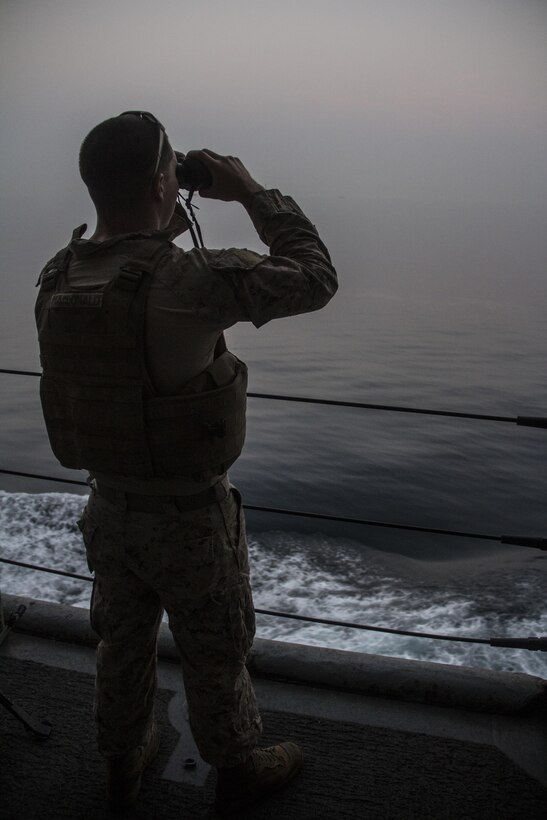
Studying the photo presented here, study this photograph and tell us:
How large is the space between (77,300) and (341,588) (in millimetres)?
4773

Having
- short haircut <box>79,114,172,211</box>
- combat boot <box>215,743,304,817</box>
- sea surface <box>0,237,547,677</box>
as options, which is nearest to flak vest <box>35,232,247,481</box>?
short haircut <box>79,114,172,211</box>

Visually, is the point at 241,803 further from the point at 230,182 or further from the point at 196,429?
the point at 230,182

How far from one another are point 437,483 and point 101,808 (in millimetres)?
8155

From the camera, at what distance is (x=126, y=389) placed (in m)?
1.37

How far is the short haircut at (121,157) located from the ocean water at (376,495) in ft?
10.7

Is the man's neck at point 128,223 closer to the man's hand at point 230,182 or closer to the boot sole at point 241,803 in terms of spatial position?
the man's hand at point 230,182

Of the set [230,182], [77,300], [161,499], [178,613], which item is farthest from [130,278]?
[178,613]

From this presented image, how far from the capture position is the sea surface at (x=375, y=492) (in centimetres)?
530

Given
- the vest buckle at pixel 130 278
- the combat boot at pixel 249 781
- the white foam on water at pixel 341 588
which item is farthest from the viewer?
the white foam on water at pixel 341 588

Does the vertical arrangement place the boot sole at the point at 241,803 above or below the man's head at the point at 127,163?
below

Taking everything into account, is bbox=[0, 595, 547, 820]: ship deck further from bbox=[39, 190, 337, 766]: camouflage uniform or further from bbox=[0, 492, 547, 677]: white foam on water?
bbox=[0, 492, 547, 677]: white foam on water

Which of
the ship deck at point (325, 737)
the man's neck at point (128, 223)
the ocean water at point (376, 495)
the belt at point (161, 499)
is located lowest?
the ocean water at point (376, 495)

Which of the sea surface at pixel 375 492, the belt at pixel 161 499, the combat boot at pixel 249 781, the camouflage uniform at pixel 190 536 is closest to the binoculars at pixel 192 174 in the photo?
the camouflage uniform at pixel 190 536

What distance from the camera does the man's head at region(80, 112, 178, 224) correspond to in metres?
1.32
